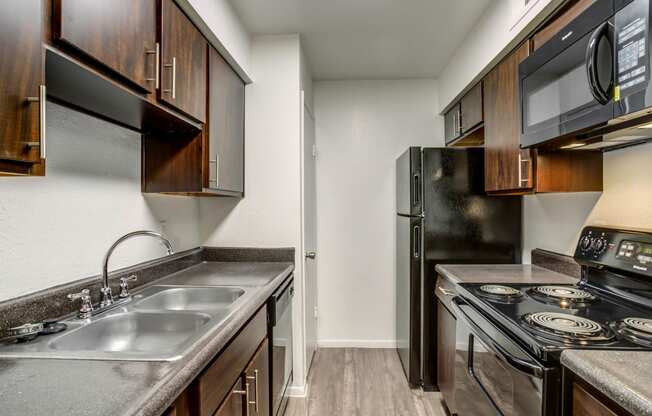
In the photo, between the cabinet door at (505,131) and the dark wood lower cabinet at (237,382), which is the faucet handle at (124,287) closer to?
the dark wood lower cabinet at (237,382)

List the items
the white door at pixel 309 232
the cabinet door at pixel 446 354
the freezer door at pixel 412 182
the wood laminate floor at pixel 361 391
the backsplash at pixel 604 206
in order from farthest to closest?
the white door at pixel 309 232, the freezer door at pixel 412 182, the wood laminate floor at pixel 361 391, the cabinet door at pixel 446 354, the backsplash at pixel 604 206

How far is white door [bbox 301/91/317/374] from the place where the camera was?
7.82ft

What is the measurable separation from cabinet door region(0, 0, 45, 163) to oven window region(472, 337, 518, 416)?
59.8 inches

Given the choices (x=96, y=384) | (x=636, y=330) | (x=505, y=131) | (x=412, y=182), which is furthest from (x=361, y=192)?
(x=96, y=384)

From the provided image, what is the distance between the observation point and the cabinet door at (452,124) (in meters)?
2.66

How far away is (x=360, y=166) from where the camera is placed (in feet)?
10.2

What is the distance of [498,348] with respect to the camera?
4.16 ft

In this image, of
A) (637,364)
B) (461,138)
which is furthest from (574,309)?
(461,138)

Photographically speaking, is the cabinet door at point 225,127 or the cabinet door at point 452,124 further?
the cabinet door at point 452,124

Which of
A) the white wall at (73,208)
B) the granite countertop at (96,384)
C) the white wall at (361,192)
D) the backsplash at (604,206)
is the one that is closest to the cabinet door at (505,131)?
the backsplash at (604,206)

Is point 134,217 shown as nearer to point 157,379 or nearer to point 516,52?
point 157,379

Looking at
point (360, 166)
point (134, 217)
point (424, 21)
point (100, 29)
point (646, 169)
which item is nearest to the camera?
point (100, 29)

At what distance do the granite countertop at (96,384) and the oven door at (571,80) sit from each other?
1342 millimetres

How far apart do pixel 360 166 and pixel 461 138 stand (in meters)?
A: 0.87
